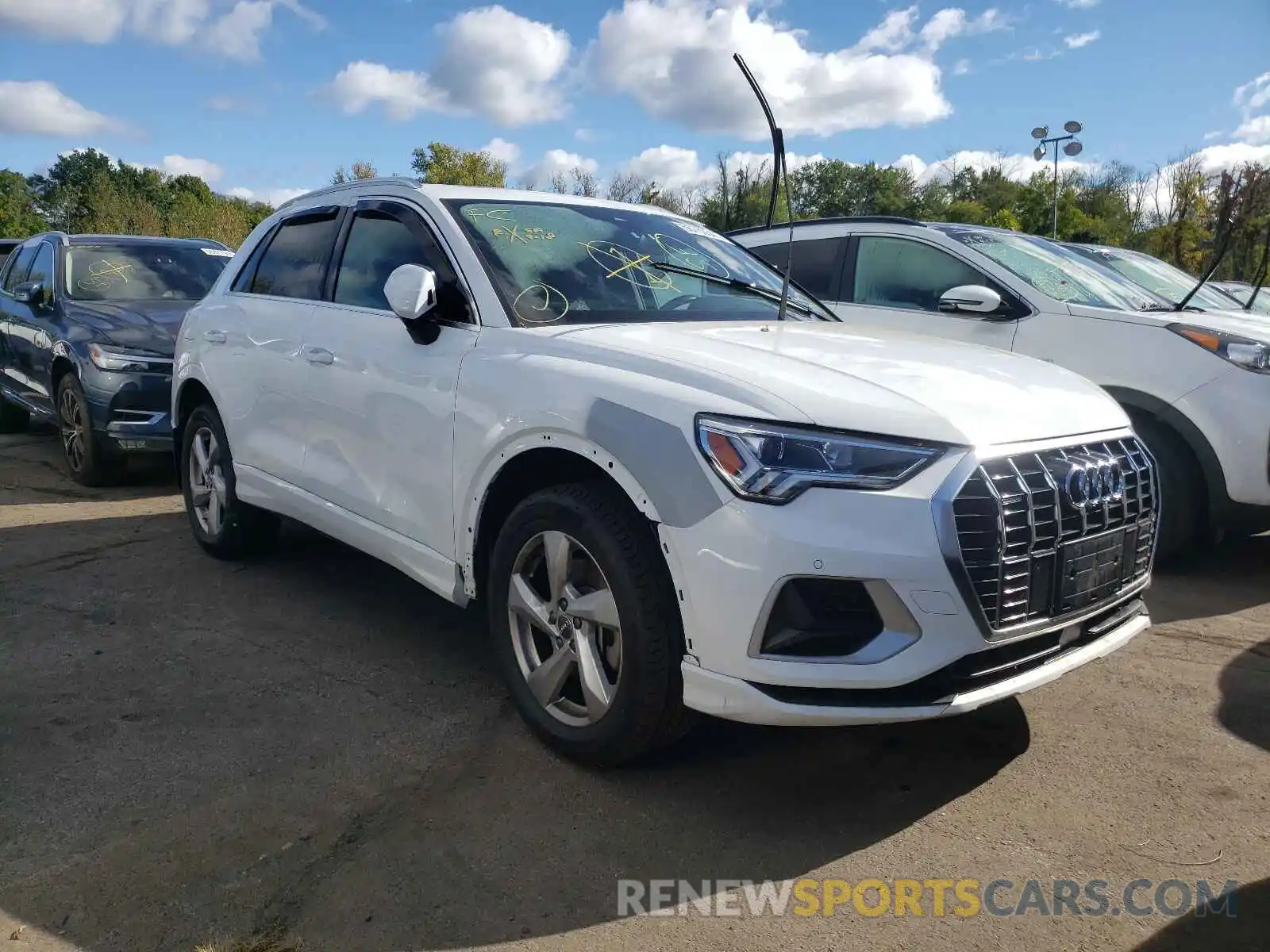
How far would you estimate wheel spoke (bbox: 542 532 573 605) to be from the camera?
9.54ft

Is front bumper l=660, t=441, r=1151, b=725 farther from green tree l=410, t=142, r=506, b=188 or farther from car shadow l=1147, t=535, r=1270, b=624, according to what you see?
green tree l=410, t=142, r=506, b=188

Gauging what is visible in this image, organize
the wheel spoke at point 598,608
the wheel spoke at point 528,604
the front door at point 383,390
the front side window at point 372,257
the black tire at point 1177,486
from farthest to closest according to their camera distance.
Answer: the black tire at point 1177,486
the front side window at point 372,257
the front door at point 383,390
the wheel spoke at point 528,604
the wheel spoke at point 598,608

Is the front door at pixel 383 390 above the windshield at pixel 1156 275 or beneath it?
beneath

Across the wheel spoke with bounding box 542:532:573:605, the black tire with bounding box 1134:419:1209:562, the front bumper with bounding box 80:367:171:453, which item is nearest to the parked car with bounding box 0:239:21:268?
the front bumper with bounding box 80:367:171:453

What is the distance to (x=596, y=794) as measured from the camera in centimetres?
287

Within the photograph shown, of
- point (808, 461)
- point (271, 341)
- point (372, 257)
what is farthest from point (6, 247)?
point (808, 461)

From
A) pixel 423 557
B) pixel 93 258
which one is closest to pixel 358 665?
pixel 423 557

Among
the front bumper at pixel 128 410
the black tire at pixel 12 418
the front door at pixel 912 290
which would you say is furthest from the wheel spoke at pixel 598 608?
the black tire at pixel 12 418

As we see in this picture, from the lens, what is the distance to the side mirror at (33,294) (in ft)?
25.3

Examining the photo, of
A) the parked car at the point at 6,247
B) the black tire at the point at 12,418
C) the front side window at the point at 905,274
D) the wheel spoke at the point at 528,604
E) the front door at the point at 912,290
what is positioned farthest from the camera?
the parked car at the point at 6,247

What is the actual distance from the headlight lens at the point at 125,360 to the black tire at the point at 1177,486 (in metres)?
6.20

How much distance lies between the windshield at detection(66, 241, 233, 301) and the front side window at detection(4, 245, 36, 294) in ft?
3.10

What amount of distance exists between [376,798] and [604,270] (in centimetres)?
194

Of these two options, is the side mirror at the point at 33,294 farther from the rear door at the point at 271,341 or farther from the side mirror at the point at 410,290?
the side mirror at the point at 410,290
